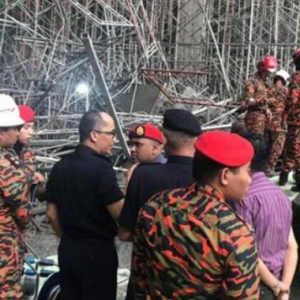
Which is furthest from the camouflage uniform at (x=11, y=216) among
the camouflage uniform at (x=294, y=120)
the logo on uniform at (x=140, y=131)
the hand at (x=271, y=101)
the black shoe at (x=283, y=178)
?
the hand at (x=271, y=101)

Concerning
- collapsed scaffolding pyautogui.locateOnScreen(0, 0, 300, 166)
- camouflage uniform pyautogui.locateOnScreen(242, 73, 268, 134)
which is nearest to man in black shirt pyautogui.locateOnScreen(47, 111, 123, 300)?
collapsed scaffolding pyautogui.locateOnScreen(0, 0, 300, 166)

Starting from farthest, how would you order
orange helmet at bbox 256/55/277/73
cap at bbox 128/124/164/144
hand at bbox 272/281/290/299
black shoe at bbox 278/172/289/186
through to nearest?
orange helmet at bbox 256/55/277/73 < black shoe at bbox 278/172/289/186 < cap at bbox 128/124/164/144 < hand at bbox 272/281/290/299

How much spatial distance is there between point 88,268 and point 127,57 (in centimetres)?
973

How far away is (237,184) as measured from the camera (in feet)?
7.73

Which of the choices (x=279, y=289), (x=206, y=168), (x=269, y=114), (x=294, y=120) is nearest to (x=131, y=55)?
(x=269, y=114)

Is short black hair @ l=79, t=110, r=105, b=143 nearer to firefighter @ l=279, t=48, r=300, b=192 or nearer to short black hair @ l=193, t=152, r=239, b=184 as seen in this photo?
short black hair @ l=193, t=152, r=239, b=184

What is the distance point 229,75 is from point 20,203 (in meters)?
12.9

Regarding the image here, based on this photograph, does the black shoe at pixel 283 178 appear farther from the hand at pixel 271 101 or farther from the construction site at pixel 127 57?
the construction site at pixel 127 57

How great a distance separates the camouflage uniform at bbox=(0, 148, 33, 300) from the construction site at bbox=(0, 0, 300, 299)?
2161 mm

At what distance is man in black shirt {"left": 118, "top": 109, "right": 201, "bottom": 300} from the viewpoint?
9.99 ft

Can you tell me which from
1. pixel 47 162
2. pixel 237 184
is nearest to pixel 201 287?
pixel 237 184

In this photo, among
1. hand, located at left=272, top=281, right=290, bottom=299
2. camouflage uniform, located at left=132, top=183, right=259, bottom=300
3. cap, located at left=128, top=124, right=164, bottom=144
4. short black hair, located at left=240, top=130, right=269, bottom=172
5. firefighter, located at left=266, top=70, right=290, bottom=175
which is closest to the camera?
camouflage uniform, located at left=132, top=183, right=259, bottom=300

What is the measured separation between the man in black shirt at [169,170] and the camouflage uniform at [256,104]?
14.7 feet

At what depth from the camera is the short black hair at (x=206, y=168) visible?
2318mm
